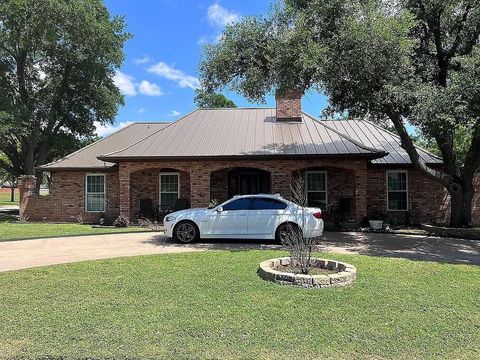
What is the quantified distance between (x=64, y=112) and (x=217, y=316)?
2647cm

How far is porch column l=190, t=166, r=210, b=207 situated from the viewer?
1691 cm

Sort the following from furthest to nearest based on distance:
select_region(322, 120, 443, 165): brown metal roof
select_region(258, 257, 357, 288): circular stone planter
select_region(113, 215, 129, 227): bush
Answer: select_region(322, 120, 443, 165): brown metal roof, select_region(113, 215, 129, 227): bush, select_region(258, 257, 357, 288): circular stone planter

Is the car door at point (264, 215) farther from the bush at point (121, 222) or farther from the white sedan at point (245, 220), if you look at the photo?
the bush at point (121, 222)

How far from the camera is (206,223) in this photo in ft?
39.5

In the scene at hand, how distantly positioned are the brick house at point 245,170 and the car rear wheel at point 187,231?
4759 millimetres

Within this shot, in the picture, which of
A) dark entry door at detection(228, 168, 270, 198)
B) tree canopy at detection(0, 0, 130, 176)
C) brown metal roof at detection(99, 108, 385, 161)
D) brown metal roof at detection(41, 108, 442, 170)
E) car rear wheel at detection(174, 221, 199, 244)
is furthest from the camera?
tree canopy at detection(0, 0, 130, 176)

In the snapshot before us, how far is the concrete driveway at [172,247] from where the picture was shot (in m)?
9.86

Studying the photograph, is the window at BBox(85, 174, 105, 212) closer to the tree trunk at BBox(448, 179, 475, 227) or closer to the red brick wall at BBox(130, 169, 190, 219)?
the red brick wall at BBox(130, 169, 190, 219)

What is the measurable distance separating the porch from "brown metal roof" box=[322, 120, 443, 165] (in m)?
2.05

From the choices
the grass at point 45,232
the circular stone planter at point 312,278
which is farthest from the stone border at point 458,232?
the grass at point 45,232

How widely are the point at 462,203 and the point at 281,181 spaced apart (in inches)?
276

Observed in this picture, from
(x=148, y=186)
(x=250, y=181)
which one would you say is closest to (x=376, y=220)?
(x=250, y=181)

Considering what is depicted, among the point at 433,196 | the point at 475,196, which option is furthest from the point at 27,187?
the point at 475,196

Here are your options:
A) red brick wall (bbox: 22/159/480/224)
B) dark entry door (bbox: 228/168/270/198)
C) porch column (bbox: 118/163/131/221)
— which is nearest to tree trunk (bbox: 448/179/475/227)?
red brick wall (bbox: 22/159/480/224)
